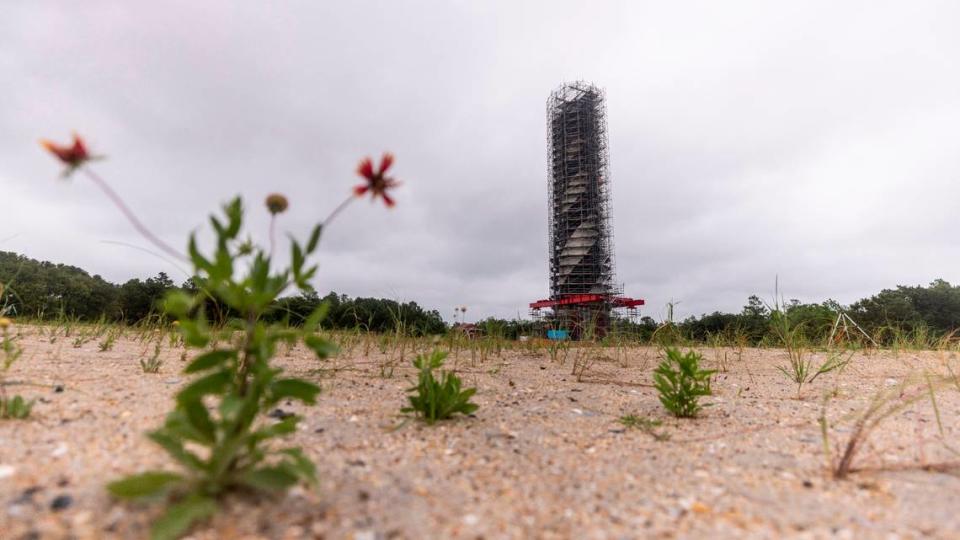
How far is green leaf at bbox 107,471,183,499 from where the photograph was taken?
4.34 feet

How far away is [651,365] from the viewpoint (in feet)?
19.0

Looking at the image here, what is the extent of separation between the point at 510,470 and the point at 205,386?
4.35 feet

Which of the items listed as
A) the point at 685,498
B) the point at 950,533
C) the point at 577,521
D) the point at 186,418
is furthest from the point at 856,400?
the point at 186,418

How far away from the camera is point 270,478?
4.90ft

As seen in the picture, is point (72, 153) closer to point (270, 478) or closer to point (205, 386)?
point (205, 386)

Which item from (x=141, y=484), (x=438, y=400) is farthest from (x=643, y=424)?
(x=141, y=484)

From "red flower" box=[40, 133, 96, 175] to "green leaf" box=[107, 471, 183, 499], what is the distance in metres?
1.00

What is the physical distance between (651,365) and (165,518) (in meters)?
5.54

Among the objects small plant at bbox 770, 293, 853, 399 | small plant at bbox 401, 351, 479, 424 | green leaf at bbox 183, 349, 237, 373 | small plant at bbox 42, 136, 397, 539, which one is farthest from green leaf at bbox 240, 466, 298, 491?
small plant at bbox 770, 293, 853, 399

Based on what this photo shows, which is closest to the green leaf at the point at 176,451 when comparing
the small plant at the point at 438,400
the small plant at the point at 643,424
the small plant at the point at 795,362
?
the small plant at the point at 438,400

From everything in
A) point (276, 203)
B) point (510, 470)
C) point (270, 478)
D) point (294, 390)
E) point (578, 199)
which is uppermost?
point (578, 199)

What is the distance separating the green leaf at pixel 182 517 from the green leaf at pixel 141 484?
0.34ft

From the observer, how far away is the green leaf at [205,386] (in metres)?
1.42

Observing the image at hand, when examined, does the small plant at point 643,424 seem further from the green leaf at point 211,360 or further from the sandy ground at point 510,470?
the green leaf at point 211,360
